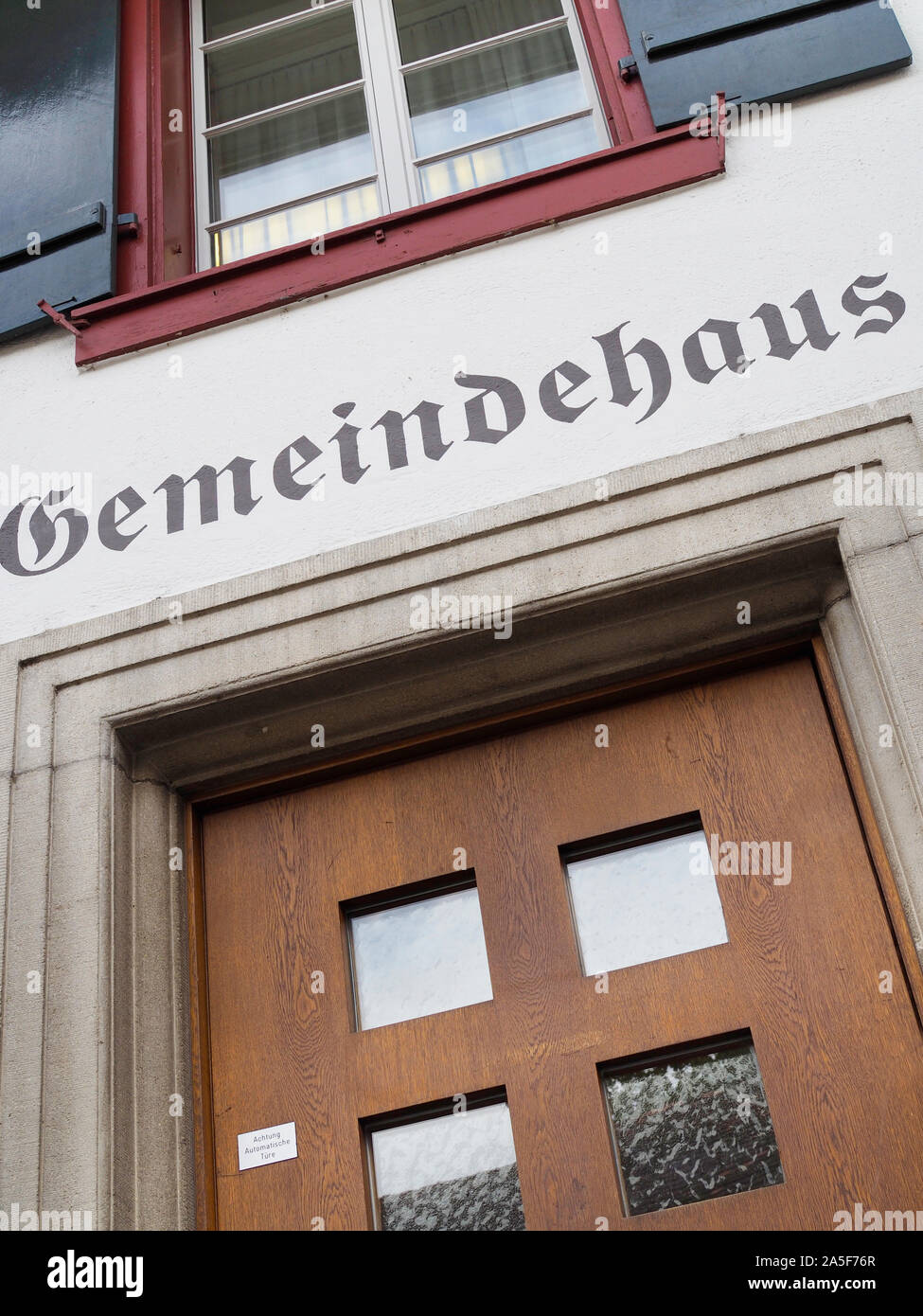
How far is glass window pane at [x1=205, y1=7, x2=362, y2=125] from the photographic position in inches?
199

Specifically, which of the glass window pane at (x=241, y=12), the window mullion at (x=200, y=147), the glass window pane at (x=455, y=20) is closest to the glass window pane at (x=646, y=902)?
the window mullion at (x=200, y=147)

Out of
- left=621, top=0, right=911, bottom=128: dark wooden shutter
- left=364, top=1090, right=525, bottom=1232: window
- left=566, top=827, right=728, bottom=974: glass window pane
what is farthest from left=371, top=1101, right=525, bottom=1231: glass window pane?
left=621, top=0, right=911, bottom=128: dark wooden shutter

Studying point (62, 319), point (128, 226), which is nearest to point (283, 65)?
point (128, 226)

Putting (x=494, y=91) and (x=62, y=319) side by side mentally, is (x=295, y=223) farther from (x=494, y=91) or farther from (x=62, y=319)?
(x=62, y=319)

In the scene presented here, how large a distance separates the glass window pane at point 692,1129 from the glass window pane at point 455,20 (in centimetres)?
337

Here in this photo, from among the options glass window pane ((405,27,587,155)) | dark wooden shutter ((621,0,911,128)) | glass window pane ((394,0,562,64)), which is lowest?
dark wooden shutter ((621,0,911,128))

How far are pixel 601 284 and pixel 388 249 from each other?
62 cm

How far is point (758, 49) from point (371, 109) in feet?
4.23

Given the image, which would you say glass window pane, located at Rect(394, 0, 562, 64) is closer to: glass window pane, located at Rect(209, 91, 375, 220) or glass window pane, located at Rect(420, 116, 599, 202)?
glass window pane, located at Rect(209, 91, 375, 220)

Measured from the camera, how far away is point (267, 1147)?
3.20m

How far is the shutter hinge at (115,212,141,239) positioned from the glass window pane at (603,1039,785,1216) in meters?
2.80

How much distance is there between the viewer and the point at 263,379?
12.8ft
